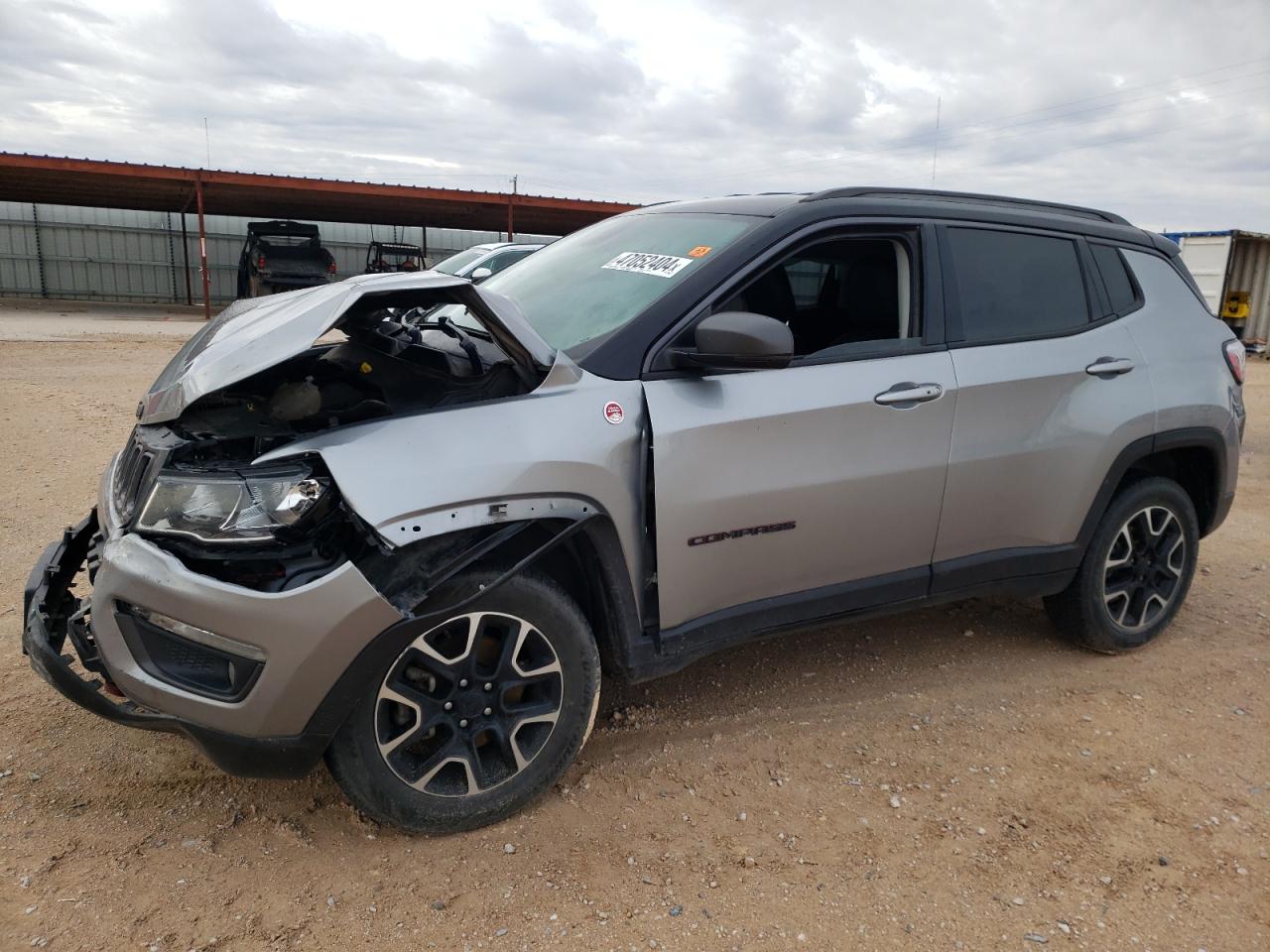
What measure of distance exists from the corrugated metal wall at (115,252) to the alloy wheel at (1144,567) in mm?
28076

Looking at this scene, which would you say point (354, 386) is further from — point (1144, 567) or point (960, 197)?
point (1144, 567)

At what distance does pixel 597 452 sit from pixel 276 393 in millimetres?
915

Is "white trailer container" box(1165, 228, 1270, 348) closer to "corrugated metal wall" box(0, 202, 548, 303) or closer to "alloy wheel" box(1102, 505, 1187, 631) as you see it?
"alloy wheel" box(1102, 505, 1187, 631)

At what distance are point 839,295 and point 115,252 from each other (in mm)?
31655

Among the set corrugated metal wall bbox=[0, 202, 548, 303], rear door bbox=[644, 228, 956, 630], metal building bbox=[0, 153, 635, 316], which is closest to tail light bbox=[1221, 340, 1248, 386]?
rear door bbox=[644, 228, 956, 630]

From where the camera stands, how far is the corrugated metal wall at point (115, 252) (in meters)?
28.4

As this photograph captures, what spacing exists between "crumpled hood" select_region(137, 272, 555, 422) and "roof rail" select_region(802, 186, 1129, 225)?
1192mm

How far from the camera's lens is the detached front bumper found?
89.0 inches

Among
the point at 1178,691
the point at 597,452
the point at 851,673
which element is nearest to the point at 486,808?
the point at 597,452

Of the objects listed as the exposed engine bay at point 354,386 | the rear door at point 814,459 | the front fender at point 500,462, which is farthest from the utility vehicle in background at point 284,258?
the front fender at point 500,462

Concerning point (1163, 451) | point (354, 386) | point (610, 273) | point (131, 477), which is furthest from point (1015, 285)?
point (131, 477)

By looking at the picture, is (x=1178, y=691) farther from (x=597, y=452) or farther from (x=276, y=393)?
(x=276, y=393)

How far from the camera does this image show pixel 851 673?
12.7ft

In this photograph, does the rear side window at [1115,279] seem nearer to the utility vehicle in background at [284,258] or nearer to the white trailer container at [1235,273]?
the white trailer container at [1235,273]
